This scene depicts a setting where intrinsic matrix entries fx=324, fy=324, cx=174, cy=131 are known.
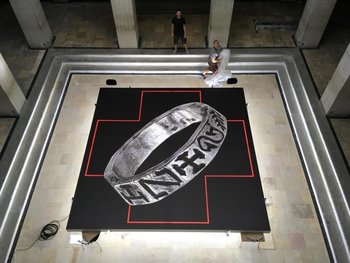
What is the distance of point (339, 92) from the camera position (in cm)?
906

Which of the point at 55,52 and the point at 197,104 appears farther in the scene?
the point at 55,52

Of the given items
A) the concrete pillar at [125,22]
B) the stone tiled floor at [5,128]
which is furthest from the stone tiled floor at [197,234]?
the concrete pillar at [125,22]

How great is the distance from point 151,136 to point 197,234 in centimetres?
285

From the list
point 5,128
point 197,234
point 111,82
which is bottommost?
point 197,234

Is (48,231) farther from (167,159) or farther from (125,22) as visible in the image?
(125,22)

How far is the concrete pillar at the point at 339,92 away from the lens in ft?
28.3

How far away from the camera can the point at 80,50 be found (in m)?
11.9

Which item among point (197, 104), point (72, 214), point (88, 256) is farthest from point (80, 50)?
point (88, 256)

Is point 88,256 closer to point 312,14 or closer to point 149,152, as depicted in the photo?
point 149,152

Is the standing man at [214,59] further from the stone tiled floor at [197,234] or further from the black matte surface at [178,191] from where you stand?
the black matte surface at [178,191]

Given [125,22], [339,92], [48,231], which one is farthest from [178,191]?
[125,22]

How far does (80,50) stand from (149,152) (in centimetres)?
560

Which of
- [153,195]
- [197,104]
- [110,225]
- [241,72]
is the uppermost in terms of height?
[241,72]

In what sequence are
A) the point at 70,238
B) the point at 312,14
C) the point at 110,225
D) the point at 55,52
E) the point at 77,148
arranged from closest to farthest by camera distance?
the point at 110,225 < the point at 70,238 < the point at 77,148 < the point at 312,14 < the point at 55,52
